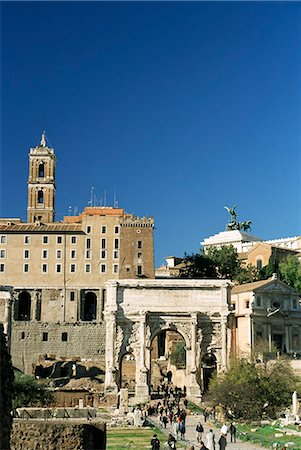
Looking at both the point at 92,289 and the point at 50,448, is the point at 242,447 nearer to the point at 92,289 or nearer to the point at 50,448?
the point at 50,448

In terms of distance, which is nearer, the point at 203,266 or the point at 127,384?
the point at 127,384

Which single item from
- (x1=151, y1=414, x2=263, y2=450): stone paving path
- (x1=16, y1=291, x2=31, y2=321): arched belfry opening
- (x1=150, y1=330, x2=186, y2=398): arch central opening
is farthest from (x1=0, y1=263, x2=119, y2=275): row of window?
(x1=151, y1=414, x2=263, y2=450): stone paving path

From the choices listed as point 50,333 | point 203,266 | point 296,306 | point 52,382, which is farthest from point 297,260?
point 52,382

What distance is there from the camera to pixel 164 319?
54062mm

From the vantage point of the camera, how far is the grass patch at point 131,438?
28.3 m

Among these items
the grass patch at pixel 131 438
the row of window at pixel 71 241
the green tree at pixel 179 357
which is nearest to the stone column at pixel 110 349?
the green tree at pixel 179 357

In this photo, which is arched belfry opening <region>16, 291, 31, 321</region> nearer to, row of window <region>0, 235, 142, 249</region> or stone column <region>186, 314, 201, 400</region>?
row of window <region>0, 235, 142, 249</region>

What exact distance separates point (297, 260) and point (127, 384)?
2826 centimetres

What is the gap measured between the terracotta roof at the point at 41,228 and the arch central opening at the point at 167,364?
566 inches

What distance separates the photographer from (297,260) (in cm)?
7969

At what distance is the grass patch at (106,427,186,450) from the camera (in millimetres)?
28328

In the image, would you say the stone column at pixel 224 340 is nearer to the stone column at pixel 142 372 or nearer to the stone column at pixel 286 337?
the stone column at pixel 142 372

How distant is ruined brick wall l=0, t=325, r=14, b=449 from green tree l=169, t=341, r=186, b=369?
49692mm

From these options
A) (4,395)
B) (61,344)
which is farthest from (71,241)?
(4,395)
